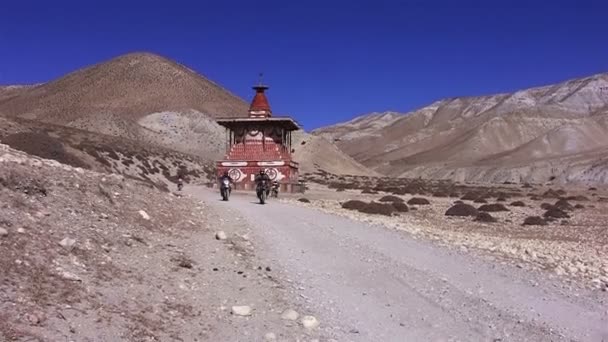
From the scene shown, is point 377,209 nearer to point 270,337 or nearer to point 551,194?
point 270,337

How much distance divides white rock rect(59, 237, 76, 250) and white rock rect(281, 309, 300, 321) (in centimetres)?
312

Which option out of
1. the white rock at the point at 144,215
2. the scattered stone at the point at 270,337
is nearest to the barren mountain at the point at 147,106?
the white rock at the point at 144,215

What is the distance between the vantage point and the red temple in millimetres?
47688

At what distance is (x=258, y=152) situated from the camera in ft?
158

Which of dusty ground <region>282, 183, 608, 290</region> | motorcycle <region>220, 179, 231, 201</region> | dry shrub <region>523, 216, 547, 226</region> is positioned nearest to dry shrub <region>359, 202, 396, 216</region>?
dusty ground <region>282, 183, 608, 290</region>

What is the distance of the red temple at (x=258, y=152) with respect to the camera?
47.7 meters

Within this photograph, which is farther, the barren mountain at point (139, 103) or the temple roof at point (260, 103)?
the barren mountain at point (139, 103)

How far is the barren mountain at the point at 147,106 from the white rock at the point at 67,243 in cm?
9141

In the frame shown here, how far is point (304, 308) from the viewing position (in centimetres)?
884

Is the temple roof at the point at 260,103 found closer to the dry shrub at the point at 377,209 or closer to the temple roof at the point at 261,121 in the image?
the temple roof at the point at 261,121

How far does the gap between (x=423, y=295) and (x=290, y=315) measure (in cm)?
241

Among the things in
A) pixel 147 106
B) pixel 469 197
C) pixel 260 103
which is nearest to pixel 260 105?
pixel 260 103

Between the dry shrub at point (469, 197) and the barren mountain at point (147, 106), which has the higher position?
the barren mountain at point (147, 106)

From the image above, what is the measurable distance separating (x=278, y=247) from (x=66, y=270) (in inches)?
252
